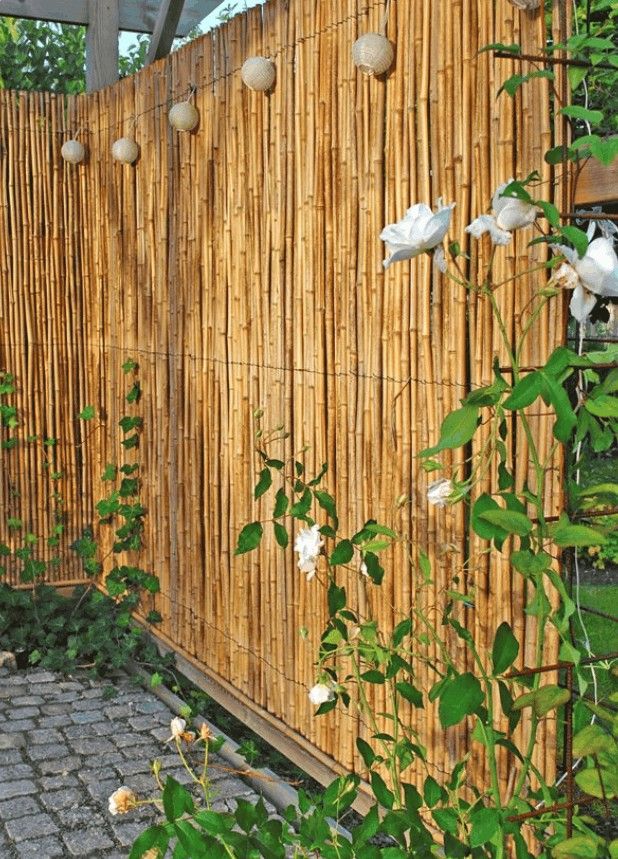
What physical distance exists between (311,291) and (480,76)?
2.65 ft

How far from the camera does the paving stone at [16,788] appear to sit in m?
2.89

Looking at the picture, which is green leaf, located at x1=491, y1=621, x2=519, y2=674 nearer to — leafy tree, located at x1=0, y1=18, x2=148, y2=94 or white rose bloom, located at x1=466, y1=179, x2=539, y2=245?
white rose bloom, located at x1=466, y1=179, x2=539, y2=245

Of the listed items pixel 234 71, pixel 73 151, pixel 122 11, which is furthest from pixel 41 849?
pixel 122 11

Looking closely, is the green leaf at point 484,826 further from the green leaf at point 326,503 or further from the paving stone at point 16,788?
the paving stone at point 16,788

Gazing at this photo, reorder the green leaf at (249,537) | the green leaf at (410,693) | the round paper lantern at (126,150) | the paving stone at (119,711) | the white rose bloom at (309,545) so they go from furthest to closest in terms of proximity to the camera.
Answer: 1. the round paper lantern at (126,150)
2. the paving stone at (119,711)
3. the green leaf at (249,537)
4. the white rose bloom at (309,545)
5. the green leaf at (410,693)

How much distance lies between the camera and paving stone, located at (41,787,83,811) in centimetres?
283

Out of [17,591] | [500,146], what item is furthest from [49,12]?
[500,146]

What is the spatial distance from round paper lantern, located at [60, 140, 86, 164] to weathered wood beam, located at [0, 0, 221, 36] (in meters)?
0.57

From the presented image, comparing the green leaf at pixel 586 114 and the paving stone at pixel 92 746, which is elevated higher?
the green leaf at pixel 586 114

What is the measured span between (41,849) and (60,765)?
1.65 ft

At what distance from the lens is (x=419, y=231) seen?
5.15 feet

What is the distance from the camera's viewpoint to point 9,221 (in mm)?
4387

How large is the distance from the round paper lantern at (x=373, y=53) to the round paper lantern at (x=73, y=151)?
7.44 feet

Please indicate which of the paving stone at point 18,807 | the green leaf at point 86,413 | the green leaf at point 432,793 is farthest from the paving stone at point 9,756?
the green leaf at point 432,793
